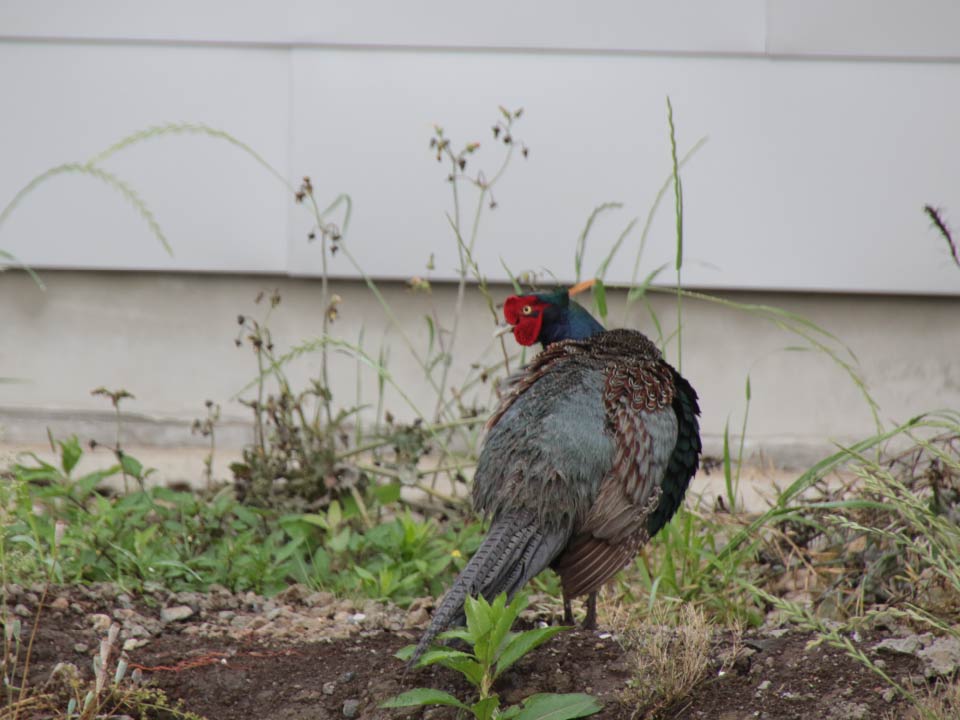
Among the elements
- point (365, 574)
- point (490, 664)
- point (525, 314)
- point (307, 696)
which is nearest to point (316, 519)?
point (365, 574)

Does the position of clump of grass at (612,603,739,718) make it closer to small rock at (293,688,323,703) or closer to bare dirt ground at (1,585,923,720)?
bare dirt ground at (1,585,923,720)

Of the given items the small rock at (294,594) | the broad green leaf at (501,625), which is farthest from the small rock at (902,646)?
the small rock at (294,594)

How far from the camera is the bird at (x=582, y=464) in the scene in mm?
3096

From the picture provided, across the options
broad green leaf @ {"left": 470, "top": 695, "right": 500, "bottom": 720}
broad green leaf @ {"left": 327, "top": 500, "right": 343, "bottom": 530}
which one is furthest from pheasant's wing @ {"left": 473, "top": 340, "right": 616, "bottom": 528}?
broad green leaf @ {"left": 327, "top": 500, "right": 343, "bottom": 530}

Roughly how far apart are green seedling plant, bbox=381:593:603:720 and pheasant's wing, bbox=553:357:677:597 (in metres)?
0.39

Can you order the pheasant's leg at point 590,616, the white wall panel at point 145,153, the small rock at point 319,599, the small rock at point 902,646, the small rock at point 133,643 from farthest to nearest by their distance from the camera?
1. the white wall panel at point 145,153
2. the small rock at point 319,599
3. the pheasant's leg at point 590,616
4. the small rock at point 133,643
5. the small rock at point 902,646

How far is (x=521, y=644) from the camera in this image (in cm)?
281

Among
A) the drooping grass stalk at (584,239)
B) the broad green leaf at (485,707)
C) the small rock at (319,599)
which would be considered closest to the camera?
the broad green leaf at (485,707)

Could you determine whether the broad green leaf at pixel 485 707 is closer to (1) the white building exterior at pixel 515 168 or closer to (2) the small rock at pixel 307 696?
(2) the small rock at pixel 307 696

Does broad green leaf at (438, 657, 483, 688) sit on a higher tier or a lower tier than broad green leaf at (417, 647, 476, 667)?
lower

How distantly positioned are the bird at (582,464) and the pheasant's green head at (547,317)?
0.10 m

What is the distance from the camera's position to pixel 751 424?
555 centimetres

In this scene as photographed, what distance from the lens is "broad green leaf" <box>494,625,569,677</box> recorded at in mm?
2789

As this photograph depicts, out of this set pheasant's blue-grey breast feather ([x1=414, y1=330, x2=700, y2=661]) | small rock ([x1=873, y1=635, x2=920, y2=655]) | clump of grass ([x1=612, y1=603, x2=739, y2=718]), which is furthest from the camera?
pheasant's blue-grey breast feather ([x1=414, y1=330, x2=700, y2=661])
